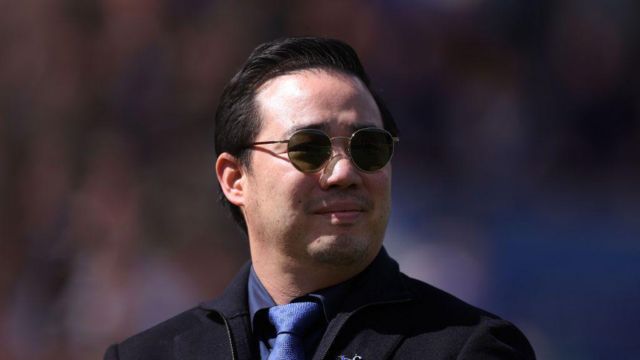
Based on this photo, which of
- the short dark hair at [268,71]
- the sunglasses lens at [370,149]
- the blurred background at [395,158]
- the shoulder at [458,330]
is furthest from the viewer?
the blurred background at [395,158]

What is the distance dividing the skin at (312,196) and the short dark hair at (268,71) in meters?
0.04

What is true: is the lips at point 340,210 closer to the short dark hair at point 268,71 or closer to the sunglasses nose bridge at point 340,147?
the sunglasses nose bridge at point 340,147

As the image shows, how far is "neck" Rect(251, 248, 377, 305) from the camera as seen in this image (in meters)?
2.67

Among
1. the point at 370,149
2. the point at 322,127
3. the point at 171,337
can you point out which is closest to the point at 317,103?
the point at 322,127

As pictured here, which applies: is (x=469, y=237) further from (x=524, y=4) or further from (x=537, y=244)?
(x=524, y=4)

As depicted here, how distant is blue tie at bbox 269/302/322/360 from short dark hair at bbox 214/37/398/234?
1.34ft

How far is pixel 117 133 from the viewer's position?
4824mm

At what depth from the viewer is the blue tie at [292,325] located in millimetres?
2598

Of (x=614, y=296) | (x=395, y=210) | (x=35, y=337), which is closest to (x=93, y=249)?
(x=35, y=337)

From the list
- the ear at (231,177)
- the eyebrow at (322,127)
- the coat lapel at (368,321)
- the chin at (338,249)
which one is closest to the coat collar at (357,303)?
the coat lapel at (368,321)

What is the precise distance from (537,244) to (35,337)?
225cm

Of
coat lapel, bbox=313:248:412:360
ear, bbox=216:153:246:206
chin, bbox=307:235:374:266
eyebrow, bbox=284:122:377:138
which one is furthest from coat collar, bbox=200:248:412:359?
eyebrow, bbox=284:122:377:138

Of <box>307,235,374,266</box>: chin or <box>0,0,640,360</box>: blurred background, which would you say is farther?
<box>0,0,640,360</box>: blurred background

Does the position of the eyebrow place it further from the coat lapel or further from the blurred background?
the blurred background
